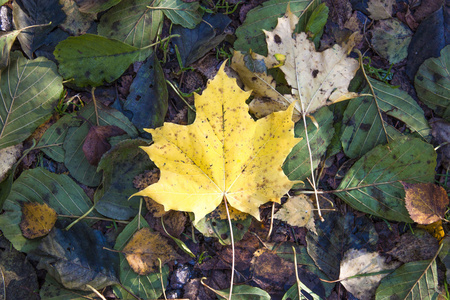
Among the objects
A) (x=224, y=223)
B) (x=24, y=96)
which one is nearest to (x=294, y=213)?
(x=224, y=223)

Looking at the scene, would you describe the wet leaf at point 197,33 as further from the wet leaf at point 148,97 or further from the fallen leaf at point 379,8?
the fallen leaf at point 379,8

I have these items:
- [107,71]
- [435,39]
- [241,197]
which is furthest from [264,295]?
[435,39]

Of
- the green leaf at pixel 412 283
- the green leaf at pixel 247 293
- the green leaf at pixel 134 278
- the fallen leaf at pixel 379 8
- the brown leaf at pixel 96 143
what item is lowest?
the green leaf at pixel 412 283

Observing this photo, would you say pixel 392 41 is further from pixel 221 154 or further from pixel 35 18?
pixel 35 18

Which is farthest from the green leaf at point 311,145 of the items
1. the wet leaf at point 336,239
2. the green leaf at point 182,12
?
the green leaf at point 182,12

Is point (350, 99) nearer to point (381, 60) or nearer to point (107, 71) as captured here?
point (381, 60)

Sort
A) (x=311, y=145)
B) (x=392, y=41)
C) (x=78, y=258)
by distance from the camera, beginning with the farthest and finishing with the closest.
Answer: (x=392, y=41) → (x=311, y=145) → (x=78, y=258)
